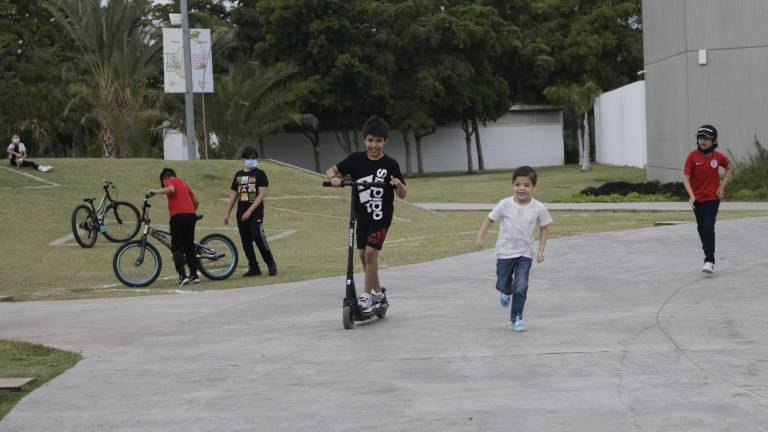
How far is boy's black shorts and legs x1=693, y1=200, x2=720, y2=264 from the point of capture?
12.6m

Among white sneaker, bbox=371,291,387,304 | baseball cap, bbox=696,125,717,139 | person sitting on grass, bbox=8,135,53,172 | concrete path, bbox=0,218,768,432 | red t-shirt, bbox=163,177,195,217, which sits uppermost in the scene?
person sitting on grass, bbox=8,135,53,172

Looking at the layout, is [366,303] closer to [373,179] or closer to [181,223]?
[373,179]

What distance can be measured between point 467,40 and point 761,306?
47744 mm

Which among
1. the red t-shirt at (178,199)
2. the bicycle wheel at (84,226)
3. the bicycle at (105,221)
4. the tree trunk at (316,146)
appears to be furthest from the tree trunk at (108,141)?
the tree trunk at (316,146)

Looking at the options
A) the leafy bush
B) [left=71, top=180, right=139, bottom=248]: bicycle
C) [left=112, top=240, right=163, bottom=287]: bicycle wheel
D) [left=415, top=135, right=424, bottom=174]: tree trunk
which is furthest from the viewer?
[left=415, top=135, right=424, bottom=174]: tree trunk

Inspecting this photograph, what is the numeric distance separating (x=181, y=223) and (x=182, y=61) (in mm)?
18651

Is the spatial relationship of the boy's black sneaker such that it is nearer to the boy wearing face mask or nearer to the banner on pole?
the boy wearing face mask

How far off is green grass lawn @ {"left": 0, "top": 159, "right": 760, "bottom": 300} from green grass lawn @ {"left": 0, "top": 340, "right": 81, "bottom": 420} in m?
4.18

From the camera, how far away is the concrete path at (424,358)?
6430 mm

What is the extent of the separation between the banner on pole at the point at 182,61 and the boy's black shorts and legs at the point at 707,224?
20.6 meters

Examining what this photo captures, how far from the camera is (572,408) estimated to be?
647cm

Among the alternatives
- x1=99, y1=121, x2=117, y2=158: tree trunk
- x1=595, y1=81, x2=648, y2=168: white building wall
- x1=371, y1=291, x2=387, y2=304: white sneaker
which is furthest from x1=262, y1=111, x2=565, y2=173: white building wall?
x1=371, y1=291, x2=387, y2=304: white sneaker

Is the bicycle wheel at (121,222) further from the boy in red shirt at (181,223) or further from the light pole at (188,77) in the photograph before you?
the light pole at (188,77)

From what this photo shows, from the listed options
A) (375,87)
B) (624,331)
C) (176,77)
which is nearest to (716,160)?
(624,331)
